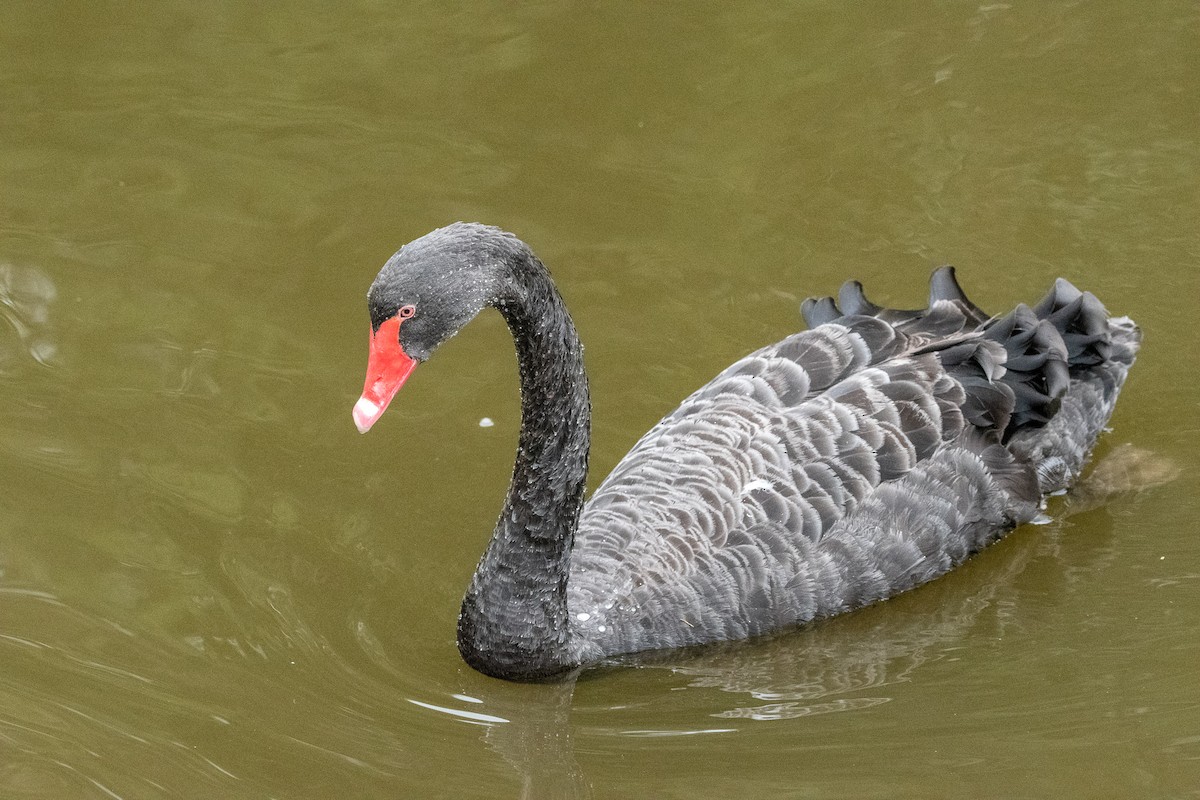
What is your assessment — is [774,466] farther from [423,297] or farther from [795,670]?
[423,297]

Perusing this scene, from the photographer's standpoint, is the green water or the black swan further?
the black swan

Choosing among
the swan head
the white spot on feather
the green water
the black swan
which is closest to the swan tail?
the black swan

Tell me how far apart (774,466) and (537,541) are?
1.02 metres

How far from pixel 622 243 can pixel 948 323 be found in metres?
1.87

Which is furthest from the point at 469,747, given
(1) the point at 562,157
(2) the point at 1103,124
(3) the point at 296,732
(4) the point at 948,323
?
(2) the point at 1103,124

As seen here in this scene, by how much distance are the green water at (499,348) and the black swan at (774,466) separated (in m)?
0.19

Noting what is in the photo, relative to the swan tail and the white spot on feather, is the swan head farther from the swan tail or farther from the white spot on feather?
the swan tail

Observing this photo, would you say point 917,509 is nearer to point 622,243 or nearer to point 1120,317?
point 1120,317

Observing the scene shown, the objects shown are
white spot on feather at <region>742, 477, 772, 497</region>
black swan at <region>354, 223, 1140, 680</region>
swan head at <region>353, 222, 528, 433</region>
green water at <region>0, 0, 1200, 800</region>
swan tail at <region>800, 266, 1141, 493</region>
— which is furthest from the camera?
swan tail at <region>800, 266, 1141, 493</region>

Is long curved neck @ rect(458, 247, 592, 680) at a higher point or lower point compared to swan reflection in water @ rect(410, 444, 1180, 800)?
higher

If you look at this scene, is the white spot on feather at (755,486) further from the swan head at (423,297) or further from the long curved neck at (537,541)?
the swan head at (423,297)

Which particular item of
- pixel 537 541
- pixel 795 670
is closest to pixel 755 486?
pixel 795 670

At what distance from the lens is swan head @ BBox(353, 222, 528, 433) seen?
473 cm

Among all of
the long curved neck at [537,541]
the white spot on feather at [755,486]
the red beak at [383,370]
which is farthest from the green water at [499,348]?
the red beak at [383,370]
